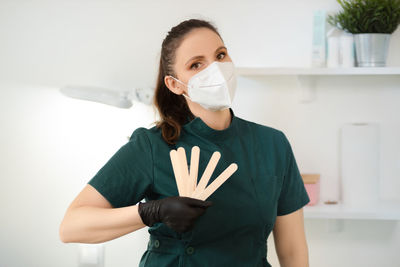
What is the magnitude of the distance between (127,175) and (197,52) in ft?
1.20

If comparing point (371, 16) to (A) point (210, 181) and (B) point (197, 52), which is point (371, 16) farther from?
(A) point (210, 181)

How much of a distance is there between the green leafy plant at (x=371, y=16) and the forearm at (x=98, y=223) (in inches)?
44.6

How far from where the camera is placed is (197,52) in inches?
53.8

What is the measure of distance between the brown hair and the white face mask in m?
0.10

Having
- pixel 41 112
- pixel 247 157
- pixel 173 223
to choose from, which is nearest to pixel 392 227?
pixel 247 157

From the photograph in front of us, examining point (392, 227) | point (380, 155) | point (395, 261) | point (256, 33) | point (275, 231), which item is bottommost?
point (395, 261)

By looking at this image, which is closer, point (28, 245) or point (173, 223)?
point (173, 223)

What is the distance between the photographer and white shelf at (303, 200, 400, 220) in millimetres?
1848

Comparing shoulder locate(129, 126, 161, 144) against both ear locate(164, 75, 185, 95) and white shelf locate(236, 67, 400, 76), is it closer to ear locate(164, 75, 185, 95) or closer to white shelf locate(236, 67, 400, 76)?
ear locate(164, 75, 185, 95)

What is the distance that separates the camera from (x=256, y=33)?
2.04m

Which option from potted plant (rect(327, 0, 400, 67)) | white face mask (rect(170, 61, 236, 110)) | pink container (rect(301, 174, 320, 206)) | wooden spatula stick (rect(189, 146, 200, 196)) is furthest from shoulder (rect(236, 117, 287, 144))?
potted plant (rect(327, 0, 400, 67))

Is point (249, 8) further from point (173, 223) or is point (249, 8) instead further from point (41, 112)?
point (173, 223)

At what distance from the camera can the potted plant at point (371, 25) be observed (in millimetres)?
1840

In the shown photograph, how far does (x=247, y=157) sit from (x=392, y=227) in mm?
908
